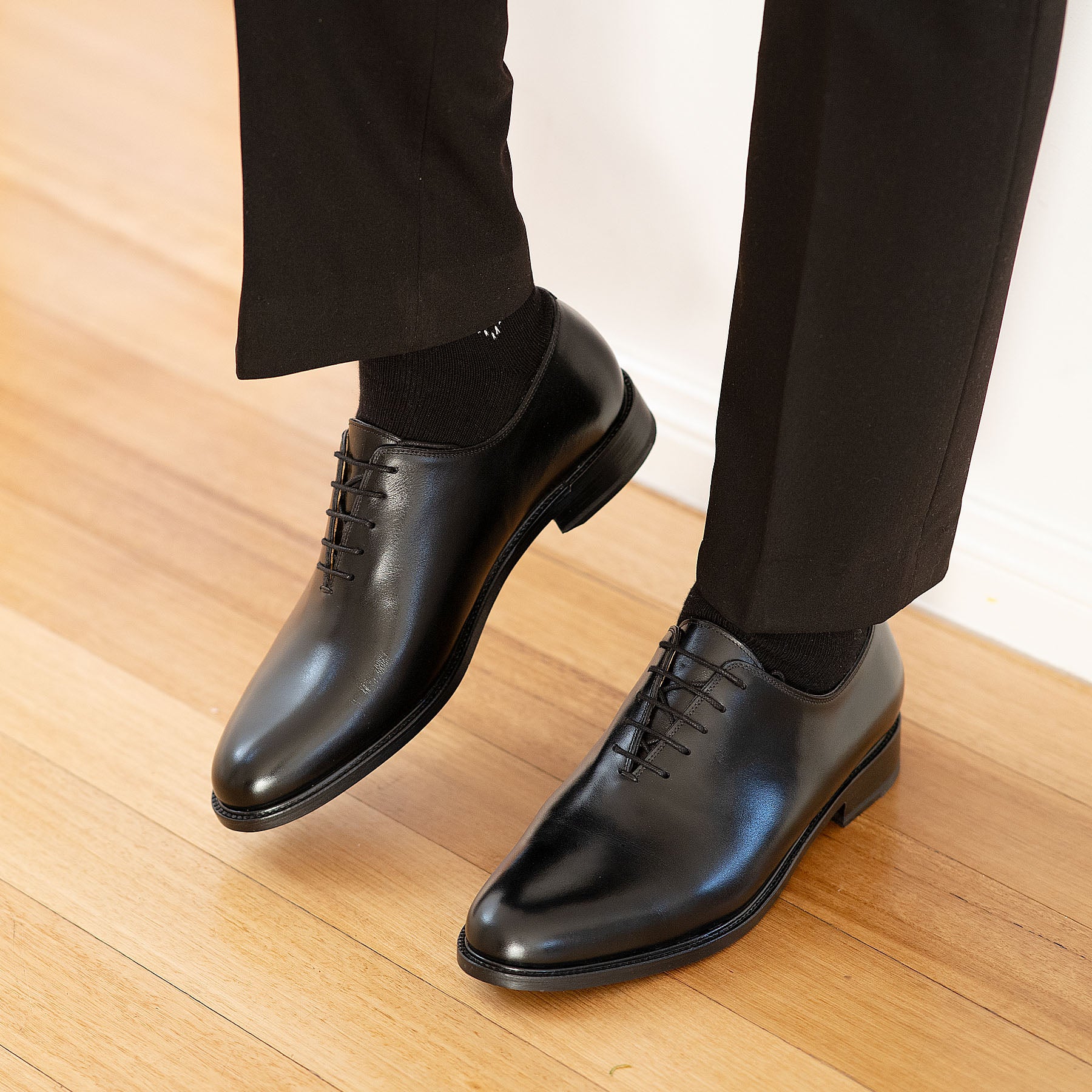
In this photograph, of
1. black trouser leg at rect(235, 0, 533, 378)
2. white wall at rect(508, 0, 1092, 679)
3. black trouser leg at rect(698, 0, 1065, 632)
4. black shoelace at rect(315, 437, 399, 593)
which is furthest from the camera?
white wall at rect(508, 0, 1092, 679)

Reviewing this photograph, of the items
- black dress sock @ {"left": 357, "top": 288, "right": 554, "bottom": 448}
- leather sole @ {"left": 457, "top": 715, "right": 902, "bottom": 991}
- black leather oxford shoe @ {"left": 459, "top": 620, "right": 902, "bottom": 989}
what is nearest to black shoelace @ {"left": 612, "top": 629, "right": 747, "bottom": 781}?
black leather oxford shoe @ {"left": 459, "top": 620, "right": 902, "bottom": 989}

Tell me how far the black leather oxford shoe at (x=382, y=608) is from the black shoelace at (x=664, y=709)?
16cm

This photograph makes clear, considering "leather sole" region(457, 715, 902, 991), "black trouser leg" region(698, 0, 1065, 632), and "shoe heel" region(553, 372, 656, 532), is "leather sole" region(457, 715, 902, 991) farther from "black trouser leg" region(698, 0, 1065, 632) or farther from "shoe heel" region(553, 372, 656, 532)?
"shoe heel" region(553, 372, 656, 532)

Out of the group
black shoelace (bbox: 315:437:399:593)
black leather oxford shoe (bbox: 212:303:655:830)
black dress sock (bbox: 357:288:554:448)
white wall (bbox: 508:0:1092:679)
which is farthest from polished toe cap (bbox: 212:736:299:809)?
white wall (bbox: 508:0:1092:679)

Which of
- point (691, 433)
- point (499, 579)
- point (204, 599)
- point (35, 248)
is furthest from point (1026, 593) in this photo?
point (35, 248)

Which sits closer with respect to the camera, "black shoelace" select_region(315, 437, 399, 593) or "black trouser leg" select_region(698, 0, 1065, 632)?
"black trouser leg" select_region(698, 0, 1065, 632)

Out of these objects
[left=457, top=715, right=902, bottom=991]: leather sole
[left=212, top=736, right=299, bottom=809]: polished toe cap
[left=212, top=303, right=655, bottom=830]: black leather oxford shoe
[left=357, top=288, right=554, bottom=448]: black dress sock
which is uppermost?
[left=357, top=288, right=554, bottom=448]: black dress sock

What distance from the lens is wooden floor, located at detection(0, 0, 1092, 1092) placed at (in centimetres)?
69

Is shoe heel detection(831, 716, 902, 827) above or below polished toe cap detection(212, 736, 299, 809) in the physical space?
below

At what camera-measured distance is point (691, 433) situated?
1190 mm

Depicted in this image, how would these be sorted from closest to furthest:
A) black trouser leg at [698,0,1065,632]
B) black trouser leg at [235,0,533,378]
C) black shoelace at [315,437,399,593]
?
black trouser leg at [698,0,1065,632] < black trouser leg at [235,0,533,378] < black shoelace at [315,437,399,593]

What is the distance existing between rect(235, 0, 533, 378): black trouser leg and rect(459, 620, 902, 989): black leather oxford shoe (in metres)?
0.27

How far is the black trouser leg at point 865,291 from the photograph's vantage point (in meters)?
0.55

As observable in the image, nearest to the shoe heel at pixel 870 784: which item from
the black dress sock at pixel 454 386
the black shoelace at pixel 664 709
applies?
the black shoelace at pixel 664 709
